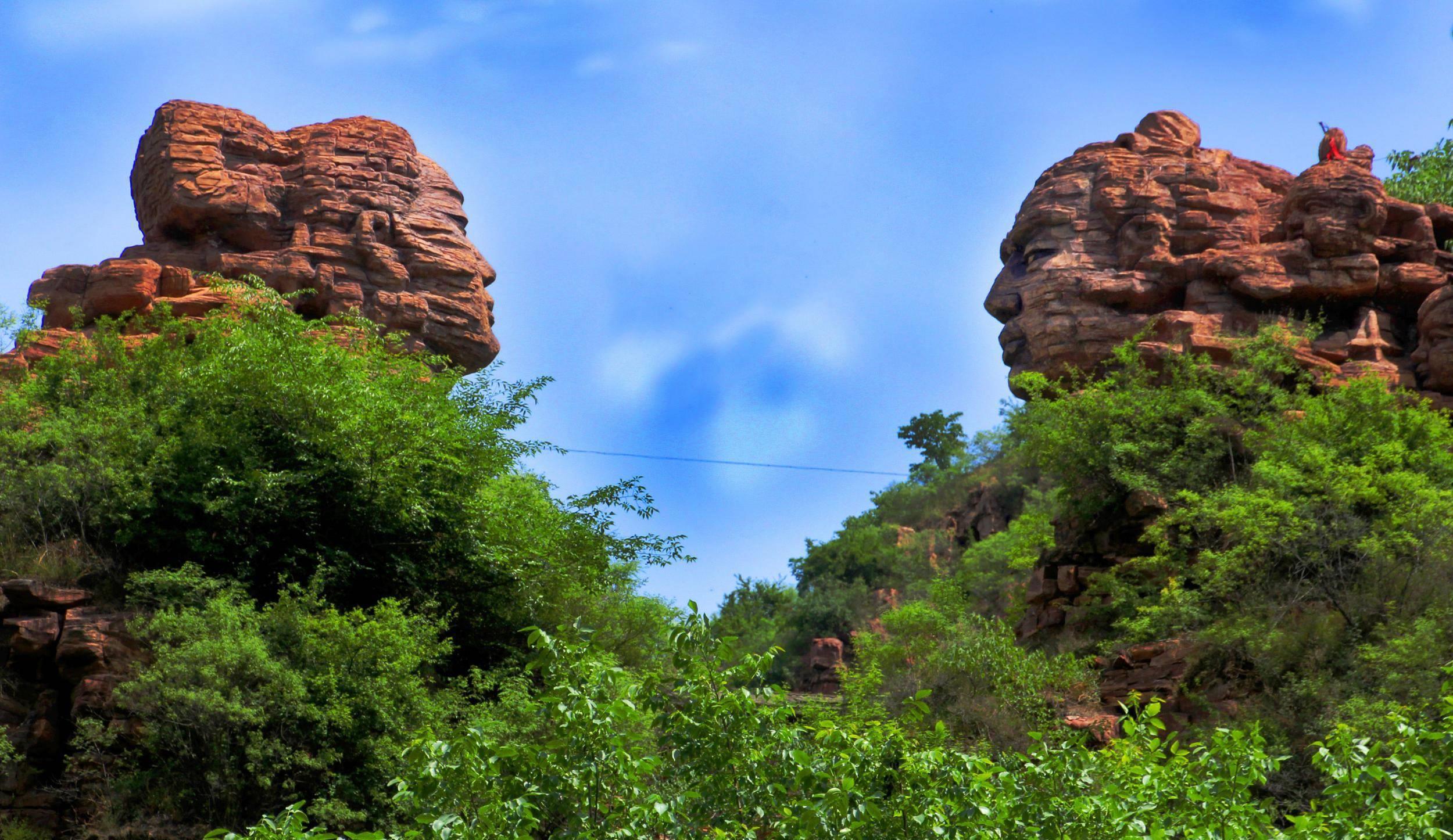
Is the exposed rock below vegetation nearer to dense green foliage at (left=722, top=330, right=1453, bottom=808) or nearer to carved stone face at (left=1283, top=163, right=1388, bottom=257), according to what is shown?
dense green foliage at (left=722, top=330, right=1453, bottom=808)

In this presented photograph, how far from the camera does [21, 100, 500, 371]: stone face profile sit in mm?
29344

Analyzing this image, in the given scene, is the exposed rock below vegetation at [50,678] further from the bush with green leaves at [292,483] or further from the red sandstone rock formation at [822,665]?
the red sandstone rock formation at [822,665]

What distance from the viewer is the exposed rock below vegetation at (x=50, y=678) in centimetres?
1600

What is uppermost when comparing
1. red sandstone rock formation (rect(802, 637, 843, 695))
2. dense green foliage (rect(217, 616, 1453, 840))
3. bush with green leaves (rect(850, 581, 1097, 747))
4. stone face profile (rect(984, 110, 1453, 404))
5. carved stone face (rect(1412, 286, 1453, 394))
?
stone face profile (rect(984, 110, 1453, 404))

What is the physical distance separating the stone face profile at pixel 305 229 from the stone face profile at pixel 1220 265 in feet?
50.3

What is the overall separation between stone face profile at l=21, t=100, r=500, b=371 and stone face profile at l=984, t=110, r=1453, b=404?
15330mm

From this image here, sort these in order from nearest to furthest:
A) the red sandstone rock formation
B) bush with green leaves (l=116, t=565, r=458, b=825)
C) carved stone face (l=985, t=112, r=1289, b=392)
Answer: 1. bush with green leaves (l=116, t=565, r=458, b=825)
2. carved stone face (l=985, t=112, r=1289, b=392)
3. the red sandstone rock formation

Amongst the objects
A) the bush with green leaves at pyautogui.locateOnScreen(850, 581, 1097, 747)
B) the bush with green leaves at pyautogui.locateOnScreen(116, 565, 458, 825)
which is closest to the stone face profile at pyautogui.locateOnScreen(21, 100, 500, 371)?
the bush with green leaves at pyautogui.locateOnScreen(116, 565, 458, 825)

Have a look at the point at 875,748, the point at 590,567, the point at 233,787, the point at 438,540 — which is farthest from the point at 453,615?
the point at 875,748

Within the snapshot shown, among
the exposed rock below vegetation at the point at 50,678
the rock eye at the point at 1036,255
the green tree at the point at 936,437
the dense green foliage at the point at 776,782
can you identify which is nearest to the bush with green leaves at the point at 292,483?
the exposed rock below vegetation at the point at 50,678

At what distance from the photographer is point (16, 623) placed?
17.4 metres

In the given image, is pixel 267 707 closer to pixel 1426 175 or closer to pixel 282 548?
pixel 282 548

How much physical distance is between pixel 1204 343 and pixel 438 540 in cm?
1836

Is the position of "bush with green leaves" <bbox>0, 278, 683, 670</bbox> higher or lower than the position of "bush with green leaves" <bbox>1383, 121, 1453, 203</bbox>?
lower
